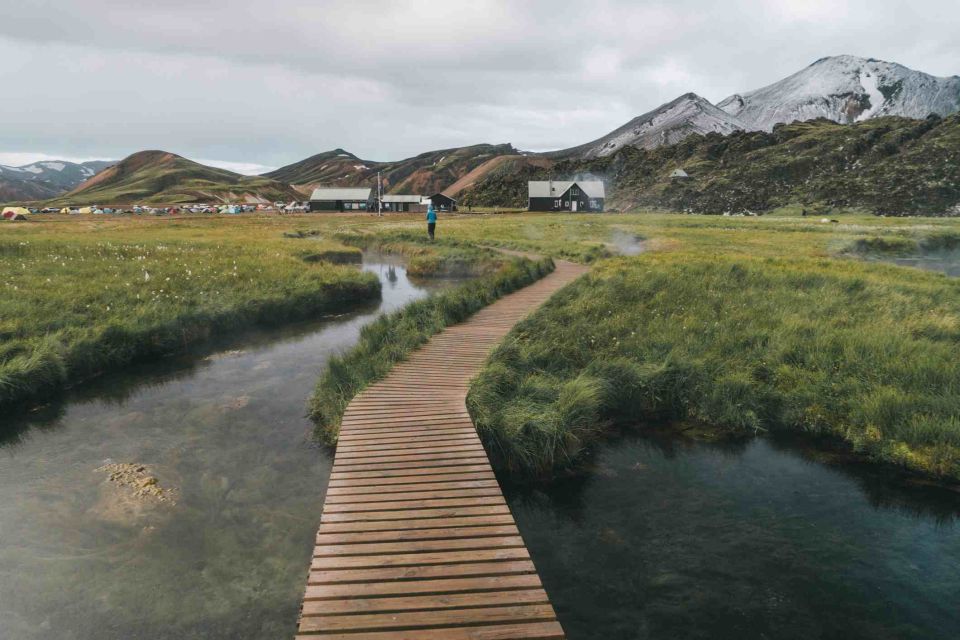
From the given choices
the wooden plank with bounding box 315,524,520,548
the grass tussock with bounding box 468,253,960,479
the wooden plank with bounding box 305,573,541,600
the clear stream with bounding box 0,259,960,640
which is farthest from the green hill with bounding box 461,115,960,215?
the wooden plank with bounding box 305,573,541,600

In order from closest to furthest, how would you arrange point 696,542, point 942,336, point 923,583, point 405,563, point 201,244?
point 405,563 → point 923,583 → point 696,542 → point 942,336 → point 201,244

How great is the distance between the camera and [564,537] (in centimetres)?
868

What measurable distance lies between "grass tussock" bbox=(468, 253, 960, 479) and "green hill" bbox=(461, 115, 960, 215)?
8432 centimetres

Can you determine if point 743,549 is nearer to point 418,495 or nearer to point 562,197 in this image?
point 418,495

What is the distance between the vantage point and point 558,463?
10773 millimetres

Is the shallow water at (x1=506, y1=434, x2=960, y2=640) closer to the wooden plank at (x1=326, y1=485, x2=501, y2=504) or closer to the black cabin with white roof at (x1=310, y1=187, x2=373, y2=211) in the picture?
the wooden plank at (x1=326, y1=485, x2=501, y2=504)

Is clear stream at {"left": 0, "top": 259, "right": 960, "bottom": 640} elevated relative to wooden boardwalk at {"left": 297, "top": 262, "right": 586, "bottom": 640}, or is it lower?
lower

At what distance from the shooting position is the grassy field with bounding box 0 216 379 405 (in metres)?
14.6

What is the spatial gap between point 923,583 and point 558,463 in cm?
584

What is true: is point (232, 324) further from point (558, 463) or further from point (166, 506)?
point (558, 463)

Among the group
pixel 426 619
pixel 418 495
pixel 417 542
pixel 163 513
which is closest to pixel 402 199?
pixel 163 513

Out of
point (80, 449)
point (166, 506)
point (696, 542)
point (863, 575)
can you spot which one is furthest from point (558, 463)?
point (80, 449)

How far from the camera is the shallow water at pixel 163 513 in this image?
7.06m

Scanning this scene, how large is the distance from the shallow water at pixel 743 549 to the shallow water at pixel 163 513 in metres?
4.15
